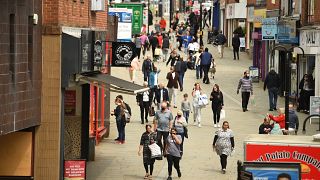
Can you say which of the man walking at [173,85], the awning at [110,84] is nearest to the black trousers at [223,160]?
the awning at [110,84]

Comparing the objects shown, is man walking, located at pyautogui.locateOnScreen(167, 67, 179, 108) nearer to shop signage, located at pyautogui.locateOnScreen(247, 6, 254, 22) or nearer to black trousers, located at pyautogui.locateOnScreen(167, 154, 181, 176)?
black trousers, located at pyautogui.locateOnScreen(167, 154, 181, 176)

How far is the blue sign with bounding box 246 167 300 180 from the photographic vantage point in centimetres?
1571

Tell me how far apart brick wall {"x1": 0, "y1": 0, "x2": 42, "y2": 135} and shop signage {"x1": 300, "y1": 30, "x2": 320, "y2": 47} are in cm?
1766

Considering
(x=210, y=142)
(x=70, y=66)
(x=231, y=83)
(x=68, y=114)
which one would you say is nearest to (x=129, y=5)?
(x=231, y=83)

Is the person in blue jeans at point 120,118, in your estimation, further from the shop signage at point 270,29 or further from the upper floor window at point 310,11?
the shop signage at point 270,29

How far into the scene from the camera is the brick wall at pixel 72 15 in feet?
69.7

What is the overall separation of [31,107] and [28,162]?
1394 mm

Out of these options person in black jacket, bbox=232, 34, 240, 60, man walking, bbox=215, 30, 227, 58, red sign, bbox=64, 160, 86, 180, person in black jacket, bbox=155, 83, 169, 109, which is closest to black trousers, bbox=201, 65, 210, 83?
person in black jacket, bbox=155, 83, 169, 109

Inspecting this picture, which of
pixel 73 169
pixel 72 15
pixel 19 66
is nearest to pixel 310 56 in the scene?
pixel 72 15

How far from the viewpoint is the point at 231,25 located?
68.2 m

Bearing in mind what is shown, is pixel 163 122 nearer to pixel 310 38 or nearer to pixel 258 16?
pixel 310 38

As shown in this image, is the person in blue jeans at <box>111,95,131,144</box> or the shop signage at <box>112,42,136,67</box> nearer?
the shop signage at <box>112,42,136,67</box>

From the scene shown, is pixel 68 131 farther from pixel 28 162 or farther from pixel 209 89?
pixel 209 89

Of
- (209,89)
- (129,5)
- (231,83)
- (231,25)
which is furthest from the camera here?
(231,25)
